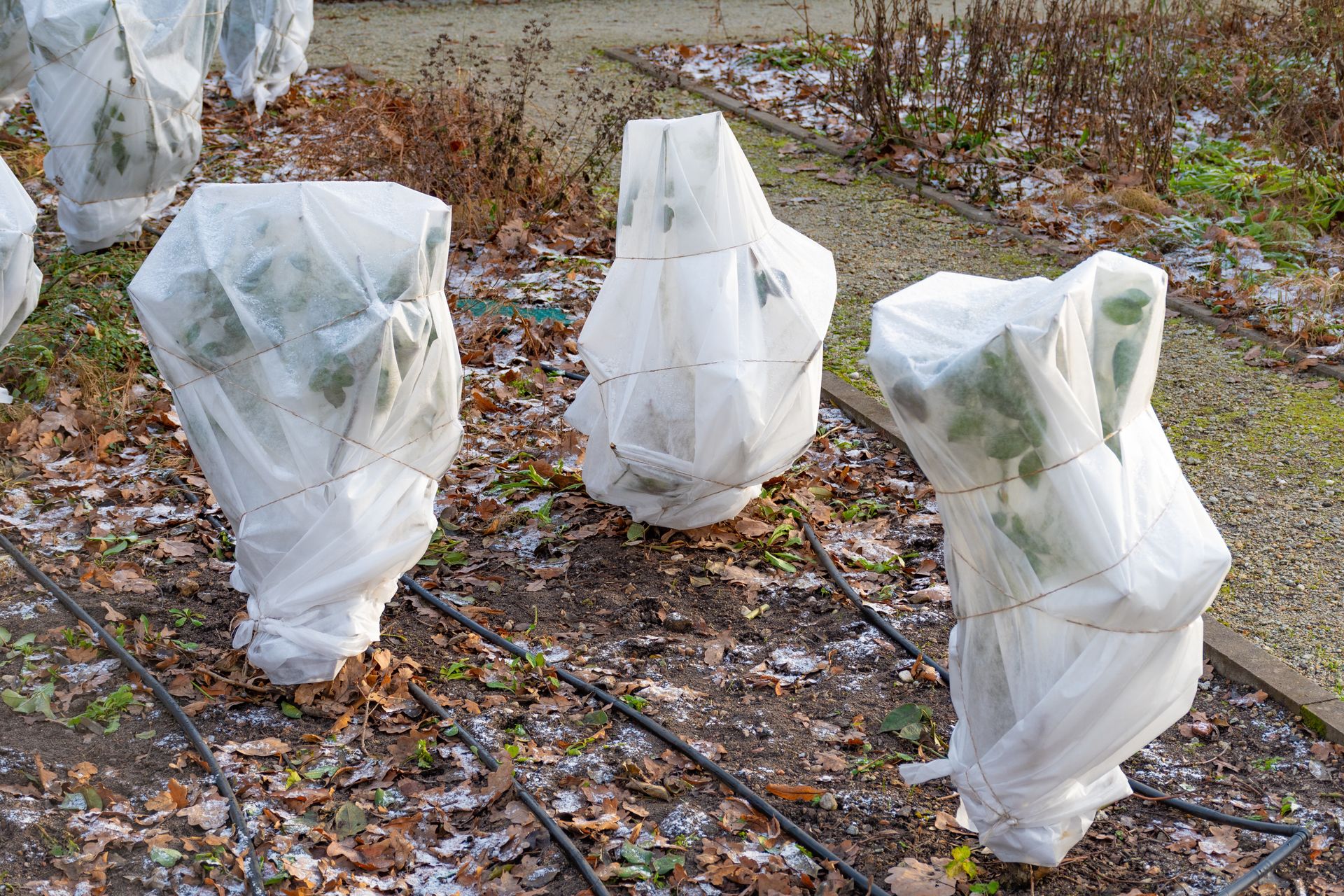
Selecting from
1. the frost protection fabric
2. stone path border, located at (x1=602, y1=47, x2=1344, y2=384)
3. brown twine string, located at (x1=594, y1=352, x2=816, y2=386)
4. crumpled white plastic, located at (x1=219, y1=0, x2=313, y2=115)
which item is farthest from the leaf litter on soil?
crumpled white plastic, located at (x1=219, y1=0, x2=313, y2=115)

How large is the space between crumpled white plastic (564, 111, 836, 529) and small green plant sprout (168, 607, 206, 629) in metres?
1.46

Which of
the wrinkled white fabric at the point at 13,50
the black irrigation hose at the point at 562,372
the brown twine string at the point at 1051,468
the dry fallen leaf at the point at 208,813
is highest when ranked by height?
the wrinkled white fabric at the point at 13,50

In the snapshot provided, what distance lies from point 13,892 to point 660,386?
7.52 ft

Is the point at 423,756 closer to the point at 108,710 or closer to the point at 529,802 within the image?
the point at 529,802

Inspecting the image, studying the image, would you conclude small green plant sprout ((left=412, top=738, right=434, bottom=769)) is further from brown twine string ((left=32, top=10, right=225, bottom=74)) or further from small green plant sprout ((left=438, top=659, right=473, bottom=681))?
brown twine string ((left=32, top=10, right=225, bottom=74))

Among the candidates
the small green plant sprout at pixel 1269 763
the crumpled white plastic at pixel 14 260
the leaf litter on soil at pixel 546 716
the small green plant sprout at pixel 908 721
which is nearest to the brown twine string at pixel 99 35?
the crumpled white plastic at pixel 14 260

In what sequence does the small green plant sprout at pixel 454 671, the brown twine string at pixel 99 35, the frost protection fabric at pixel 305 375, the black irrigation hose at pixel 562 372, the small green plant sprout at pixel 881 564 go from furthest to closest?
the brown twine string at pixel 99 35, the black irrigation hose at pixel 562 372, the small green plant sprout at pixel 881 564, the small green plant sprout at pixel 454 671, the frost protection fabric at pixel 305 375

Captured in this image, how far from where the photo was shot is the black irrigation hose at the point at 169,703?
112 inches

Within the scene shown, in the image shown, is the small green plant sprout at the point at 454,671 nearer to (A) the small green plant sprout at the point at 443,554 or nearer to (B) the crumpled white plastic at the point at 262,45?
(A) the small green plant sprout at the point at 443,554

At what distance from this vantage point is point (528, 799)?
309cm

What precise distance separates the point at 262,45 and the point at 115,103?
9.85 ft

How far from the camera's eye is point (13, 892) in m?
2.71

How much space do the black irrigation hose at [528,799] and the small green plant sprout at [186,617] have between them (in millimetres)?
855

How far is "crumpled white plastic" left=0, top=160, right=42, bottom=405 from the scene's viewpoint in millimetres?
4797
